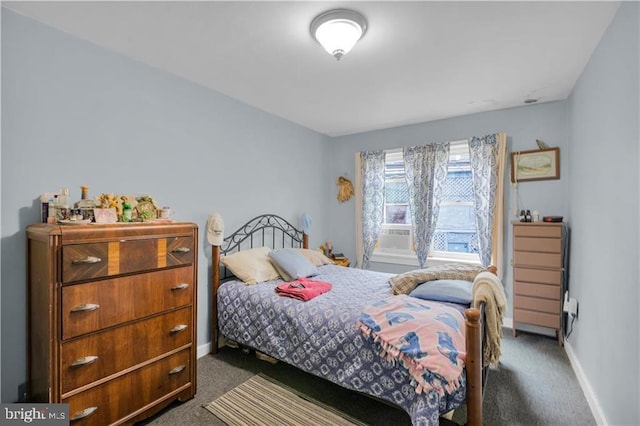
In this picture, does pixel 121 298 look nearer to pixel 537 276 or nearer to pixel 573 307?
pixel 573 307

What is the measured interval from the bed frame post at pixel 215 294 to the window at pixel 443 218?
245cm

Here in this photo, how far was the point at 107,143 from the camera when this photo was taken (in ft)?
7.12

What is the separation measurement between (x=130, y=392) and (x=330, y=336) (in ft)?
4.24

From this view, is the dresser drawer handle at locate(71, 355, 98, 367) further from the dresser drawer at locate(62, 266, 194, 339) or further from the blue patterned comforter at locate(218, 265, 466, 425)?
the blue patterned comforter at locate(218, 265, 466, 425)

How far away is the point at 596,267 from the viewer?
204 centimetres

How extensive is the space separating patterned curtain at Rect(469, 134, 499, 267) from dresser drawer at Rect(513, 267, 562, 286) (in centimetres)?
39

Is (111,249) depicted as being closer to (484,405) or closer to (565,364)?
(484,405)

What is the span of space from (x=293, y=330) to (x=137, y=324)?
1.05 m

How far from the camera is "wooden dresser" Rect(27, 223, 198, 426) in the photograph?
1.52 metres

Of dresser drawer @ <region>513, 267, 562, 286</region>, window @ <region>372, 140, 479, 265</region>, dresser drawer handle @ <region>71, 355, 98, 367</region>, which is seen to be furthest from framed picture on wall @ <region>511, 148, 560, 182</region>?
dresser drawer handle @ <region>71, 355, 98, 367</region>

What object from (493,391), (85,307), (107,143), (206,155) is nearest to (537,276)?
(493,391)

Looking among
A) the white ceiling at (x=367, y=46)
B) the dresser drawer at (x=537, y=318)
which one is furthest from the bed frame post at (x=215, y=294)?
the dresser drawer at (x=537, y=318)

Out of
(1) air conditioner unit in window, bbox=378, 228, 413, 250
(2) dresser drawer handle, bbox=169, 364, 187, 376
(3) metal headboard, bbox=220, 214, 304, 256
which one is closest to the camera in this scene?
(2) dresser drawer handle, bbox=169, 364, 187, 376

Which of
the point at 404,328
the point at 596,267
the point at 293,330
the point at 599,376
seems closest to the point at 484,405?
the point at 599,376
